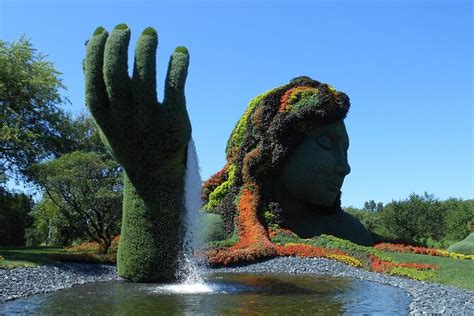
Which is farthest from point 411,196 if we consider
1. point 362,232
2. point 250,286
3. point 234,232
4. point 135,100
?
point 135,100

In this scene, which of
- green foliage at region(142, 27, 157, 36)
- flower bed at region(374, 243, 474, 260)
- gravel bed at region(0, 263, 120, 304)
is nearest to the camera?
green foliage at region(142, 27, 157, 36)

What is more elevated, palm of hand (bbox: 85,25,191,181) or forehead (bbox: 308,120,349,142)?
forehead (bbox: 308,120,349,142)

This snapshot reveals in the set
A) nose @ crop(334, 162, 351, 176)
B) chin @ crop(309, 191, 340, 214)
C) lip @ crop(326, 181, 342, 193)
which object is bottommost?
chin @ crop(309, 191, 340, 214)

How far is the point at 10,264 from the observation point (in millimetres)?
15141

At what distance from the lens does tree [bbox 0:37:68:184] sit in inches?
818

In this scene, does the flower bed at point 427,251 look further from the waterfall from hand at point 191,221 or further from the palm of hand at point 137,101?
the palm of hand at point 137,101

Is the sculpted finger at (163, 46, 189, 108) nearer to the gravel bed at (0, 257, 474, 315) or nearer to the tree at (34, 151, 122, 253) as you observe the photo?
the gravel bed at (0, 257, 474, 315)

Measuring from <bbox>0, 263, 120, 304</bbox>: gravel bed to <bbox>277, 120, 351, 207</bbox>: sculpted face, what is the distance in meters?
8.42

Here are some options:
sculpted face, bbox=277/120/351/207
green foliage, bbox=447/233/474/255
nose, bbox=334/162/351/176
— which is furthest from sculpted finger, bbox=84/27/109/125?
green foliage, bbox=447/233/474/255

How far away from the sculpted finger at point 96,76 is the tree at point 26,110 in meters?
9.98

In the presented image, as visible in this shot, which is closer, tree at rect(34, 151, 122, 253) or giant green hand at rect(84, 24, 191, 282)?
giant green hand at rect(84, 24, 191, 282)

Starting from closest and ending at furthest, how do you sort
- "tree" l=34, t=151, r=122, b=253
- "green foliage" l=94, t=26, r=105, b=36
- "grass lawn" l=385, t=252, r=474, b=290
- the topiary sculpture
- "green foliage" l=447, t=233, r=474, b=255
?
"green foliage" l=94, t=26, r=105, b=36 → "grass lawn" l=385, t=252, r=474, b=290 → "tree" l=34, t=151, r=122, b=253 → the topiary sculpture → "green foliage" l=447, t=233, r=474, b=255

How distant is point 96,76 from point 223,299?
524 centimetres

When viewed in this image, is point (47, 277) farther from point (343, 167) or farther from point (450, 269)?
point (343, 167)
